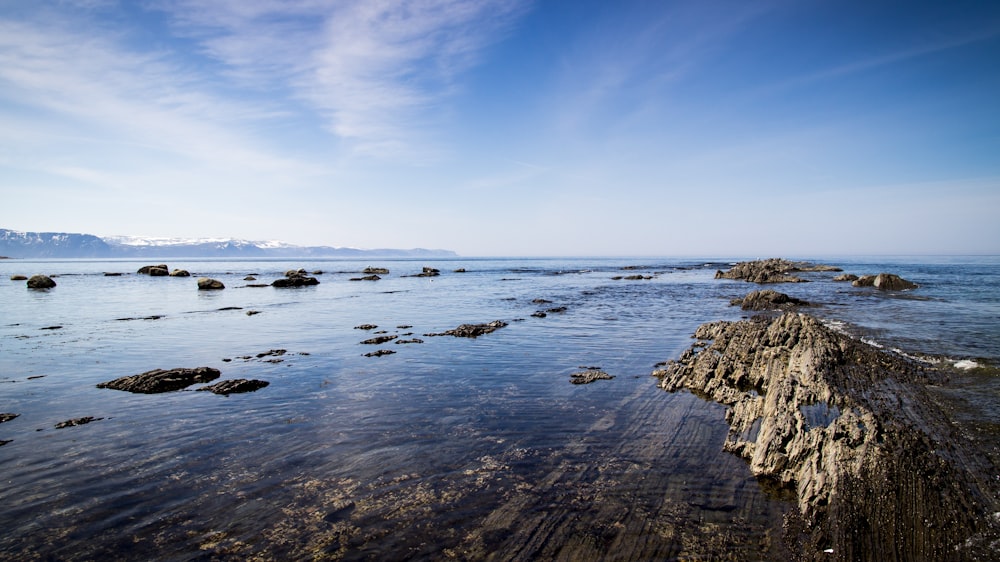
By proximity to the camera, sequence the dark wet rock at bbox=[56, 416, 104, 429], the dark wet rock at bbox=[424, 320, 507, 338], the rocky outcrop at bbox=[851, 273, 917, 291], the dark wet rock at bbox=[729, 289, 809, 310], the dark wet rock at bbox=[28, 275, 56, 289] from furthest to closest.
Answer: the dark wet rock at bbox=[28, 275, 56, 289] < the rocky outcrop at bbox=[851, 273, 917, 291] < the dark wet rock at bbox=[729, 289, 809, 310] < the dark wet rock at bbox=[424, 320, 507, 338] < the dark wet rock at bbox=[56, 416, 104, 429]

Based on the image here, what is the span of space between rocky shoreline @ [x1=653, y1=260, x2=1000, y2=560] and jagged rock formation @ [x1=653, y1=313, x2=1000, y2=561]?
2cm

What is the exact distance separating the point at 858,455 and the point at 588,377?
313 inches

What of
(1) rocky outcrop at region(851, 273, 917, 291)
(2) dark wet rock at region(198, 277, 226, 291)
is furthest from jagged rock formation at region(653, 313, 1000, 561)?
(2) dark wet rock at region(198, 277, 226, 291)

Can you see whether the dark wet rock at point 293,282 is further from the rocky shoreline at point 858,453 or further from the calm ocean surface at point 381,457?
the rocky shoreline at point 858,453

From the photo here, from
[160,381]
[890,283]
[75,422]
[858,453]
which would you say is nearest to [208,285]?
[160,381]

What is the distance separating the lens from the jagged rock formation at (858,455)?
6266 millimetres

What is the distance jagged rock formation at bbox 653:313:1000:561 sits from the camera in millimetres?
6266

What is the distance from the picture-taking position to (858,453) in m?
7.99

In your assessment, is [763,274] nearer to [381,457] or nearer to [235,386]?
[381,457]

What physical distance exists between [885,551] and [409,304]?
127 ft

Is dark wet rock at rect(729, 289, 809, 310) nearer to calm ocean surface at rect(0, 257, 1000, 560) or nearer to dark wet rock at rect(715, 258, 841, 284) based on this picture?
calm ocean surface at rect(0, 257, 1000, 560)

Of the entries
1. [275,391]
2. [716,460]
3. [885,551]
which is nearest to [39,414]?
[275,391]

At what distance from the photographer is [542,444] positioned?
32.2ft

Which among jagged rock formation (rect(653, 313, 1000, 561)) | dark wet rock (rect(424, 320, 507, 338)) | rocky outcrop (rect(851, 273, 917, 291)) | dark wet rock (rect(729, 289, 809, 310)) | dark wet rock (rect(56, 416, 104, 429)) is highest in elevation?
rocky outcrop (rect(851, 273, 917, 291))
